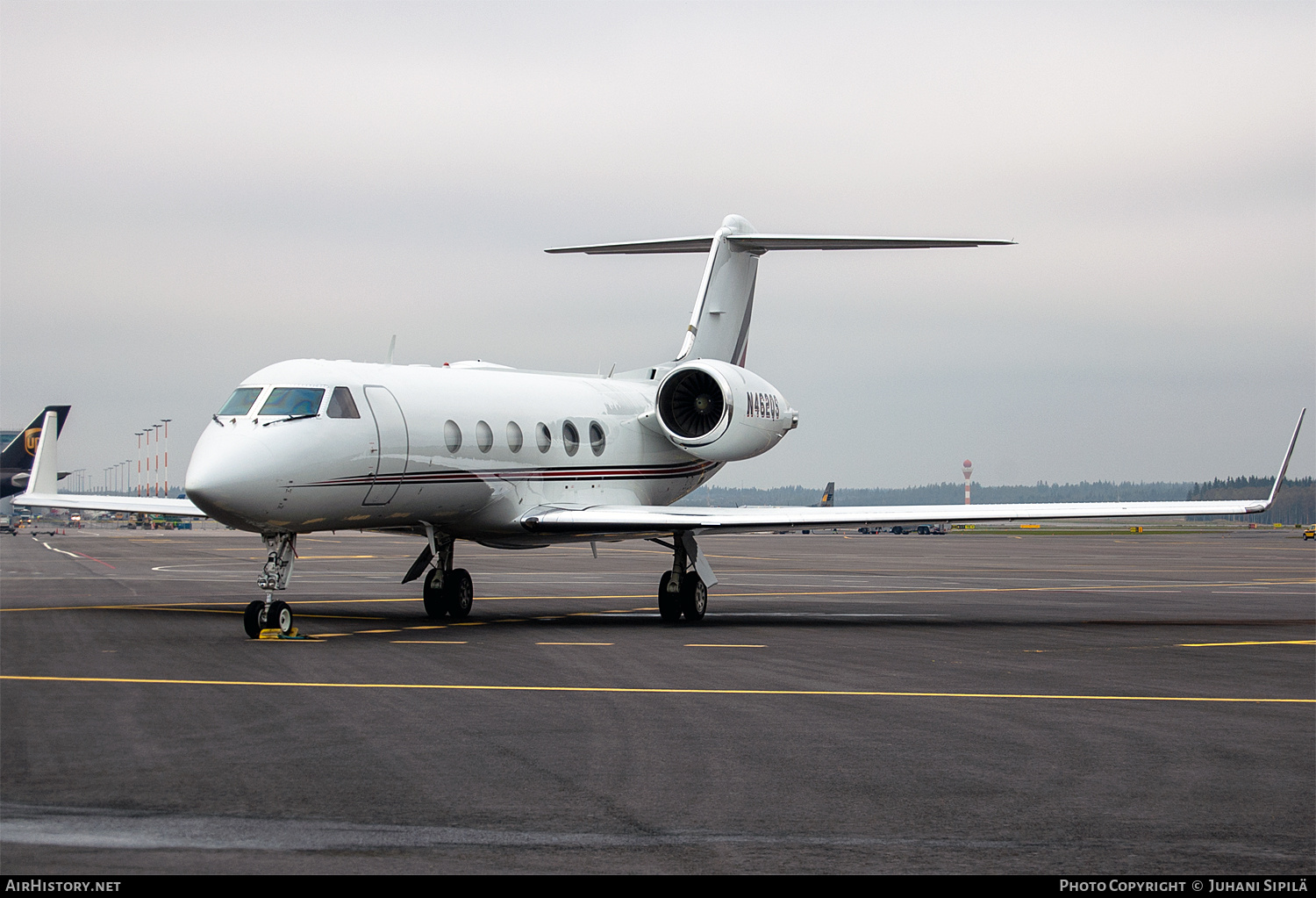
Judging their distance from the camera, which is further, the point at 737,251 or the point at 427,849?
the point at 737,251

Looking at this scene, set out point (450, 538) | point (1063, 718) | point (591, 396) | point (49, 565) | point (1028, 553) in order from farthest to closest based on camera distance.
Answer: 1. point (1028, 553)
2. point (49, 565)
3. point (591, 396)
4. point (450, 538)
5. point (1063, 718)

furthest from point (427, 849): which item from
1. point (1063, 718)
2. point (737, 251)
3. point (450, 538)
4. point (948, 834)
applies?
point (737, 251)

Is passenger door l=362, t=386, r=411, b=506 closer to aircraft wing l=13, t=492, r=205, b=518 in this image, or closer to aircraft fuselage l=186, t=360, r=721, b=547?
aircraft fuselage l=186, t=360, r=721, b=547

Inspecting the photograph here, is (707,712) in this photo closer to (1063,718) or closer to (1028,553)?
(1063,718)

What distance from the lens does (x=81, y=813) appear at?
732cm

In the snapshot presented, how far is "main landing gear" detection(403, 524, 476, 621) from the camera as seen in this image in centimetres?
2189

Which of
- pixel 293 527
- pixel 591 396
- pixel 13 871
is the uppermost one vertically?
pixel 591 396

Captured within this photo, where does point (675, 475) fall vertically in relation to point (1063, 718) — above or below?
above

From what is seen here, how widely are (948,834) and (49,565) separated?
38868 millimetres

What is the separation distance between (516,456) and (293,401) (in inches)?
177

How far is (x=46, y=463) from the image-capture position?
25.5 meters

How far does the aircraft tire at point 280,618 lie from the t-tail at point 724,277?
12210 mm

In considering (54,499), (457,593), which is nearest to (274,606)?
(457,593)

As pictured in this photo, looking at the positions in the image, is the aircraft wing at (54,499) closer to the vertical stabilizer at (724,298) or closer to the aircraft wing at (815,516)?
the aircraft wing at (815,516)
